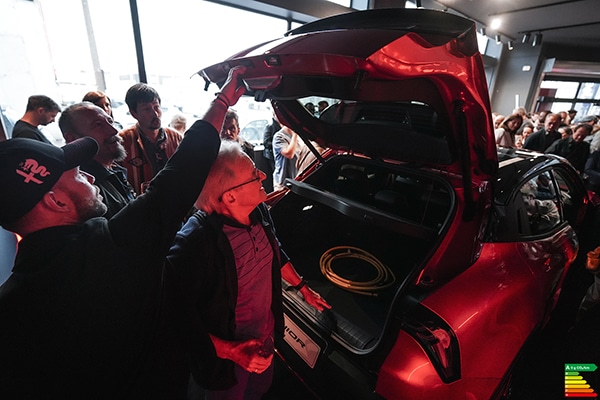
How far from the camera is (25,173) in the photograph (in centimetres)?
72

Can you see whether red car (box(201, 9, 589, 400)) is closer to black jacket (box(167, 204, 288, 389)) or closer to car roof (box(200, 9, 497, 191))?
car roof (box(200, 9, 497, 191))

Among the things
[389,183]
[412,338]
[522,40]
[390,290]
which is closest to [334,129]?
[389,183]

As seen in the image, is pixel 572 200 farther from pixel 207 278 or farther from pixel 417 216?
pixel 207 278

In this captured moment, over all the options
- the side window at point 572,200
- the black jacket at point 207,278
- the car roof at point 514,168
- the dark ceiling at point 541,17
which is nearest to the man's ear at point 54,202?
the black jacket at point 207,278

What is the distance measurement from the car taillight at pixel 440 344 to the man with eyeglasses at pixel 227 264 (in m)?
0.65

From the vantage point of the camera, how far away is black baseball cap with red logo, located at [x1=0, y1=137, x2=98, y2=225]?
69 centimetres

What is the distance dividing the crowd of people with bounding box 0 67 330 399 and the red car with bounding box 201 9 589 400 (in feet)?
1.08

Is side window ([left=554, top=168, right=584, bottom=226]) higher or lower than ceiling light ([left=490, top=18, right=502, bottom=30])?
lower

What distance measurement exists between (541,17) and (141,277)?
34.9 ft

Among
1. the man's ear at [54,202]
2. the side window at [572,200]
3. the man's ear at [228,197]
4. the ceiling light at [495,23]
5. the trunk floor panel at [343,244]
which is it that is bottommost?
the trunk floor panel at [343,244]

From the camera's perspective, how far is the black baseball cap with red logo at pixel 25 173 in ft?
2.27

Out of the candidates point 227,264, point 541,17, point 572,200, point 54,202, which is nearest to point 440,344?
point 227,264

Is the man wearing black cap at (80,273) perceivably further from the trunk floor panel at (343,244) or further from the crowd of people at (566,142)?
the crowd of people at (566,142)

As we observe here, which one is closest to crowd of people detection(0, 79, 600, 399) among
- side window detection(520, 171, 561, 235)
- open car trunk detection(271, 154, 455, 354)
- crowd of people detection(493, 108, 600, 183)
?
open car trunk detection(271, 154, 455, 354)
